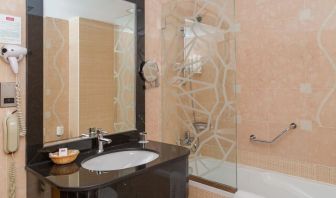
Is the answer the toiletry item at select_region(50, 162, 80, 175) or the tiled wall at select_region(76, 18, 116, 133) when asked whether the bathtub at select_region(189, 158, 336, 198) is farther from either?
the toiletry item at select_region(50, 162, 80, 175)

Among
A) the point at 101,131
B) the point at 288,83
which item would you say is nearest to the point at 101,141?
the point at 101,131

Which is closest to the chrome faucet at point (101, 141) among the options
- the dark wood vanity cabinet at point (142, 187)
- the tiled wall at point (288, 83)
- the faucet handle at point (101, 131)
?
the faucet handle at point (101, 131)

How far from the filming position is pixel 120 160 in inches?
66.3

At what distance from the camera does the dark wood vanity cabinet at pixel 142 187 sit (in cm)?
108

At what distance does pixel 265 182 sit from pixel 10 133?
185 centimetres

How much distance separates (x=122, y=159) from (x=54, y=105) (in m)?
0.57

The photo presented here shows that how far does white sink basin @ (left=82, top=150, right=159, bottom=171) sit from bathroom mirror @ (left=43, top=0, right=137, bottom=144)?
214mm

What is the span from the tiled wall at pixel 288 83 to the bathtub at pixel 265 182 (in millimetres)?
59

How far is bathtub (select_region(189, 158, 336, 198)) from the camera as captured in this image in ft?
5.92

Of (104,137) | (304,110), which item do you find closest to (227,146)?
(304,110)

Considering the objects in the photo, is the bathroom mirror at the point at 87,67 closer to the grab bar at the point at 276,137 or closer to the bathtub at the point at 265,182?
the bathtub at the point at 265,182

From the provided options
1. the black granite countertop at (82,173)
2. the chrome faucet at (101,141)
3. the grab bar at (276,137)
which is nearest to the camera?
the black granite countertop at (82,173)

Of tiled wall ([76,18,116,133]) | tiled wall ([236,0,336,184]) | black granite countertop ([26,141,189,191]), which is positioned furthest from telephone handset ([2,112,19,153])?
tiled wall ([236,0,336,184])

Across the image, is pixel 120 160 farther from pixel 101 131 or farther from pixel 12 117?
pixel 12 117
